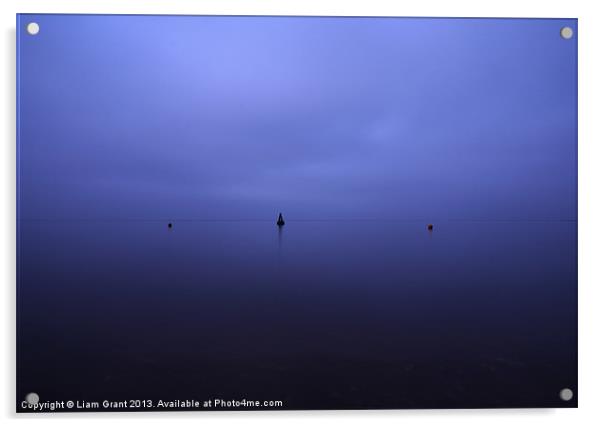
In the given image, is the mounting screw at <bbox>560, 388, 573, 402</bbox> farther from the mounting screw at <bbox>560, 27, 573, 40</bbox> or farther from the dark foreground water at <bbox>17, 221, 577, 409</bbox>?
the mounting screw at <bbox>560, 27, 573, 40</bbox>

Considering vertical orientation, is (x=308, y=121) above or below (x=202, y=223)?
above

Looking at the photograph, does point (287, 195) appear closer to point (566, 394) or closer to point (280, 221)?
point (280, 221)

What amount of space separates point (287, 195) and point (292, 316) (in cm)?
45

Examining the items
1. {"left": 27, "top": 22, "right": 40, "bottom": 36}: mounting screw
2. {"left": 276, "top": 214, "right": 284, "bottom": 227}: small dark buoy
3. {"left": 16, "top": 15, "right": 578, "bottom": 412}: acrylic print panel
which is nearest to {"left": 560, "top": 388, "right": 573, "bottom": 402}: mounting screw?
{"left": 16, "top": 15, "right": 578, "bottom": 412}: acrylic print panel

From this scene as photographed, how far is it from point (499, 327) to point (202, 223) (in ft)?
3.81

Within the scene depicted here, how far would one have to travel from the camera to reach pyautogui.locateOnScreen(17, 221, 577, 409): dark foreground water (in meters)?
1.48

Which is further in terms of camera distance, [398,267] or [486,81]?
[398,267]

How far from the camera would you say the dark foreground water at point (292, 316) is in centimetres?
148

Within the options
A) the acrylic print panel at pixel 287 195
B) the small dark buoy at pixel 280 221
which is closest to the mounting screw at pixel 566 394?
the acrylic print panel at pixel 287 195

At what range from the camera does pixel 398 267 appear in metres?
1.64

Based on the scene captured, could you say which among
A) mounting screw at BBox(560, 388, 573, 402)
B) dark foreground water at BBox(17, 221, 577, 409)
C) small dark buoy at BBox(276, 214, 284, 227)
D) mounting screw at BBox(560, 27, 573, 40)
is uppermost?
mounting screw at BBox(560, 27, 573, 40)

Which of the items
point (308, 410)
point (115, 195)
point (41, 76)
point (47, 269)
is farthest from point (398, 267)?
→ point (41, 76)

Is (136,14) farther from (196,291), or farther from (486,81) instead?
(486,81)
